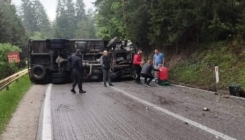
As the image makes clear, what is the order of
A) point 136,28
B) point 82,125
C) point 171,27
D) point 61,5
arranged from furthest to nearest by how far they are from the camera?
point 61,5, point 136,28, point 171,27, point 82,125

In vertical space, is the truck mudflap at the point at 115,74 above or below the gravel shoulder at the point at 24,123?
above

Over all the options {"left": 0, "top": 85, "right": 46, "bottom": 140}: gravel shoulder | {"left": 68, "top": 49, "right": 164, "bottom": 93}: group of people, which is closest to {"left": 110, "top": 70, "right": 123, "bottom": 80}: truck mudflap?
{"left": 68, "top": 49, "right": 164, "bottom": 93}: group of people

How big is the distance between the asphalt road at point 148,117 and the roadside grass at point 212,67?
7.52 feet

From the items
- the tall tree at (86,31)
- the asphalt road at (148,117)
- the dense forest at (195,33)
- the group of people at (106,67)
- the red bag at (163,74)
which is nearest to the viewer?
the asphalt road at (148,117)

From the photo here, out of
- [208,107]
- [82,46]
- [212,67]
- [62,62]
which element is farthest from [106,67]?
[208,107]

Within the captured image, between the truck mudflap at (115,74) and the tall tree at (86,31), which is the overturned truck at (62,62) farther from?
the tall tree at (86,31)

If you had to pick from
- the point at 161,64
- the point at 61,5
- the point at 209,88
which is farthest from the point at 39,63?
the point at 61,5

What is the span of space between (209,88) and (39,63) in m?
10.2

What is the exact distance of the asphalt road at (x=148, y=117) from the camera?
6.39 metres

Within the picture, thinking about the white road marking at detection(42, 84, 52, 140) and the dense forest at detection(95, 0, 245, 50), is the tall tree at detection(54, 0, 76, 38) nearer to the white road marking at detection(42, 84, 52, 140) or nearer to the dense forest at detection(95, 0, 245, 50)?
the dense forest at detection(95, 0, 245, 50)

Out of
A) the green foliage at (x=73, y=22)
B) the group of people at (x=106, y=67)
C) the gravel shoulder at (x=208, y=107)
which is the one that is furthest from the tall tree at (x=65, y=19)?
the gravel shoulder at (x=208, y=107)

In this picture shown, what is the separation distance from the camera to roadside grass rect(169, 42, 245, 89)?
13.6 metres

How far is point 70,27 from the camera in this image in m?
129

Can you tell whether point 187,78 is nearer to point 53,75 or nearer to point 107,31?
point 53,75
